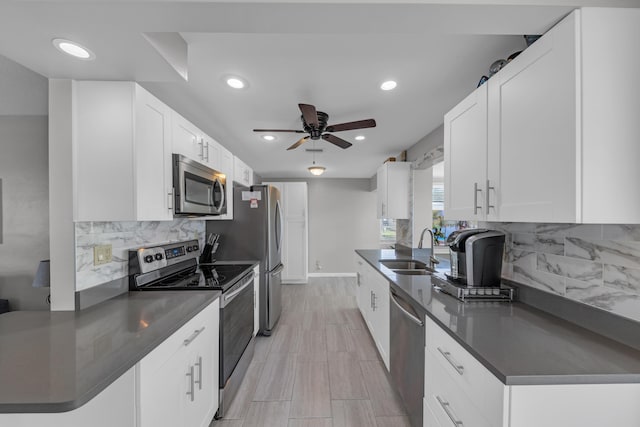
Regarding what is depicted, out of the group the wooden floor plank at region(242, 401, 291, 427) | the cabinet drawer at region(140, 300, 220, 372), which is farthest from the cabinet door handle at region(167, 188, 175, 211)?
the wooden floor plank at region(242, 401, 291, 427)

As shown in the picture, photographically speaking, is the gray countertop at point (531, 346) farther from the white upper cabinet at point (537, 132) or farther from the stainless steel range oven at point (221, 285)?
the stainless steel range oven at point (221, 285)

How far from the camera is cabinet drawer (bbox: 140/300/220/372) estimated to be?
1.08 m

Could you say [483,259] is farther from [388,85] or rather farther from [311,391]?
[311,391]

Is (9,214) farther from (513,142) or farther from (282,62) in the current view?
(513,142)

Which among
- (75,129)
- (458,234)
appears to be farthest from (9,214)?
(458,234)

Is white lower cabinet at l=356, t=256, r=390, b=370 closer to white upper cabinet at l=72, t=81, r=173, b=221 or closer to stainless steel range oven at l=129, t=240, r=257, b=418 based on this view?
stainless steel range oven at l=129, t=240, r=257, b=418

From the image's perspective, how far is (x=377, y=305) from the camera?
2588 mm

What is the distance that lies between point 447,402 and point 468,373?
0.28 metres

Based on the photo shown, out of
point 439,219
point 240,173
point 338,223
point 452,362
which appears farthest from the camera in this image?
point 338,223

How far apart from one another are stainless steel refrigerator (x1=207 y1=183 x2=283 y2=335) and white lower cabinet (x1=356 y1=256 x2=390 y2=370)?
1144 mm

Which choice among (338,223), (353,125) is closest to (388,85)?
(353,125)

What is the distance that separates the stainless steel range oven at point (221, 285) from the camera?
1.79m

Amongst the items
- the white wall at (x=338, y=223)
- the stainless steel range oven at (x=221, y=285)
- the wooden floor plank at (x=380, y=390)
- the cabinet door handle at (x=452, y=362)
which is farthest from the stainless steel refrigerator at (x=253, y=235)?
the white wall at (x=338, y=223)

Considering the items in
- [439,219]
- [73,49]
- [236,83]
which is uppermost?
[236,83]
